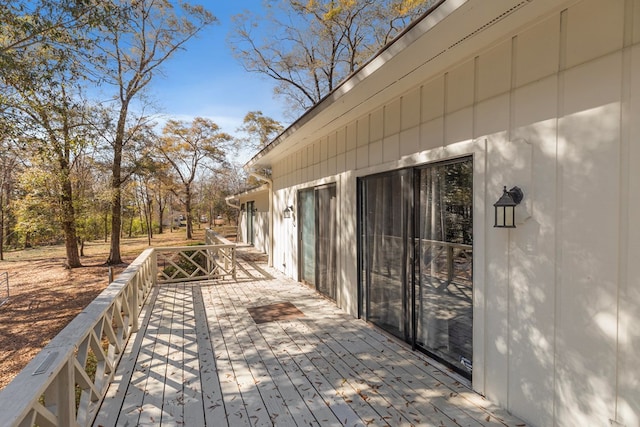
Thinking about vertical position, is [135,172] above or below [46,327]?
above

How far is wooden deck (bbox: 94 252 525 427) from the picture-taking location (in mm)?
2348

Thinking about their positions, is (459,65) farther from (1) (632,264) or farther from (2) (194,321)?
(2) (194,321)

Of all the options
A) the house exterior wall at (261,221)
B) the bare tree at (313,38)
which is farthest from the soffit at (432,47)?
the bare tree at (313,38)

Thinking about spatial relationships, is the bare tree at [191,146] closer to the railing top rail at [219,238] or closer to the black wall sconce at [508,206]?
the railing top rail at [219,238]

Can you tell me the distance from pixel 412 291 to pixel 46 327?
690cm

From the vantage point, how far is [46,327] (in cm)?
642

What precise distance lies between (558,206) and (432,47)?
4.53ft

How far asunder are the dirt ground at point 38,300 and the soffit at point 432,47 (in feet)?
18.3

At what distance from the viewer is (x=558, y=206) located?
204 centimetres

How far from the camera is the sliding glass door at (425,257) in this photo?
110 inches

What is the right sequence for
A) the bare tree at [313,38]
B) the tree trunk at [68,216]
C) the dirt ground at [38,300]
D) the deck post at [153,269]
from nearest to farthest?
the dirt ground at [38,300], the deck post at [153,269], the tree trunk at [68,216], the bare tree at [313,38]

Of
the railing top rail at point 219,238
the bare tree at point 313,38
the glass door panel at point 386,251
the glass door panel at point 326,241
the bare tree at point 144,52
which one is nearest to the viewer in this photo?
the glass door panel at point 386,251

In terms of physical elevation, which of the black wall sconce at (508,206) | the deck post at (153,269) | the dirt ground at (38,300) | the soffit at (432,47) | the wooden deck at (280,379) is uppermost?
the soffit at (432,47)

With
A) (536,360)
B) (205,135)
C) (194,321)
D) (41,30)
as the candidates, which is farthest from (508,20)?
(205,135)
